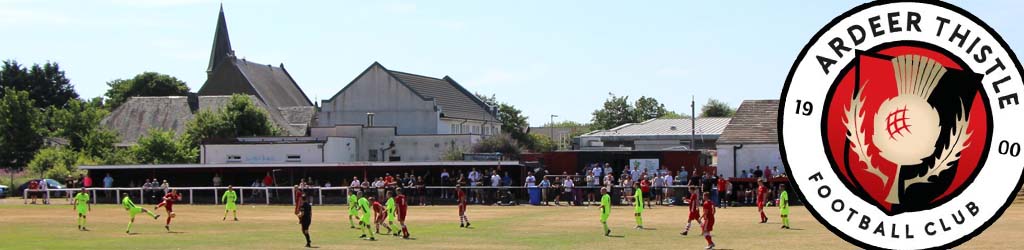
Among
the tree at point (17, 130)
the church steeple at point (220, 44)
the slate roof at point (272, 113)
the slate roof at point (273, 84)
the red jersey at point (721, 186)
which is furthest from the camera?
the church steeple at point (220, 44)

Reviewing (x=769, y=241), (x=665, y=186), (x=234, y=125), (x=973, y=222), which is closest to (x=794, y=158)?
(x=973, y=222)

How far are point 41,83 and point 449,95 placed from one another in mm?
46345

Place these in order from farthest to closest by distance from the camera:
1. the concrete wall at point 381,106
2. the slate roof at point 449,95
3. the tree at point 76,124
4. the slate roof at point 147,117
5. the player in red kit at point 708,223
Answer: the slate roof at point 147,117, the slate roof at point 449,95, the concrete wall at point 381,106, the tree at point 76,124, the player in red kit at point 708,223

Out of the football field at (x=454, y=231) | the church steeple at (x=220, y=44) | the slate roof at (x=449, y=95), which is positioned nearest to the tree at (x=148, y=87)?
the church steeple at (x=220, y=44)

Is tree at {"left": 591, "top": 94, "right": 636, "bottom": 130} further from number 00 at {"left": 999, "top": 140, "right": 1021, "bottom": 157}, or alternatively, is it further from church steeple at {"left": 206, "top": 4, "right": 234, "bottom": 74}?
number 00 at {"left": 999, "top": 140, "right": 1021, "bottom": 157}

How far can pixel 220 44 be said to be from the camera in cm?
15175

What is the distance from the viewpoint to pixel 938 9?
10.6ft

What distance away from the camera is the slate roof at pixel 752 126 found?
57531mm

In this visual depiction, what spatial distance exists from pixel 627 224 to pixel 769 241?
895 cm

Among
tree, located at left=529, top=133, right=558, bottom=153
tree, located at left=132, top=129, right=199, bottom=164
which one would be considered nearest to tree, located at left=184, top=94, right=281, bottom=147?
tree, located at left=132, top=129, right=199, bottom=164

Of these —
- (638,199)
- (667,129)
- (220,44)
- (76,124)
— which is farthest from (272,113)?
(638,199)

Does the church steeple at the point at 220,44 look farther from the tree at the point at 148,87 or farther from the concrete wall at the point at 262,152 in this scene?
the concrete wall at the point at 262,152

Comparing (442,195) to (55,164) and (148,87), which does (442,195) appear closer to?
(55,164)

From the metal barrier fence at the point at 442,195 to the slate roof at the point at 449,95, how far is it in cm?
3613
